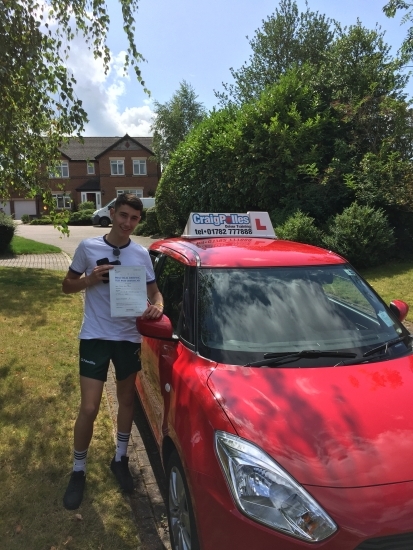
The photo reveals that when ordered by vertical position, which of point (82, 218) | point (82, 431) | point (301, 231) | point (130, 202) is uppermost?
point (130, 202)

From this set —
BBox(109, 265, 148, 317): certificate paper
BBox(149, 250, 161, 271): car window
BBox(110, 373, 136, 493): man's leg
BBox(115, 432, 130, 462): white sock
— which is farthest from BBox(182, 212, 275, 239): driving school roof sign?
BBox(115, 432, 130, 462): white sock

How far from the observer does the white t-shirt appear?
295 cm

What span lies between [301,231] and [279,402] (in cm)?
918

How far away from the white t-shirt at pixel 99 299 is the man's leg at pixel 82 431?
318 mm

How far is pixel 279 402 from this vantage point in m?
2.12

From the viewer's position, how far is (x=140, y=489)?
3148 mm

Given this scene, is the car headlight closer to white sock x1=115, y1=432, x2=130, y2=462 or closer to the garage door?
white sock x1=115, y1=432, x2=130, y2=462

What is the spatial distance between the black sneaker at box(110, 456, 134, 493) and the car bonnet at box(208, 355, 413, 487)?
1332mm

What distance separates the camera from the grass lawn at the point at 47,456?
269cm

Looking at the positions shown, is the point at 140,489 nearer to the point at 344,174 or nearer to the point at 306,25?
the point at 344,174

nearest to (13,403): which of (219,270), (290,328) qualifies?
(219,270)

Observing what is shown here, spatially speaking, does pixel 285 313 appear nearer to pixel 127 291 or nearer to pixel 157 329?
pixel 157 329

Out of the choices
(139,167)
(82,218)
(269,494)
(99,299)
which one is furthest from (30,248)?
(139,167)

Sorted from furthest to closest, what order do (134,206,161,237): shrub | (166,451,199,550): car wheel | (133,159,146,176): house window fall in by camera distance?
1. (133,159,146,176): house window
2. (134,206,161,237): shrub
3. (166,451,199,550): car wheel
